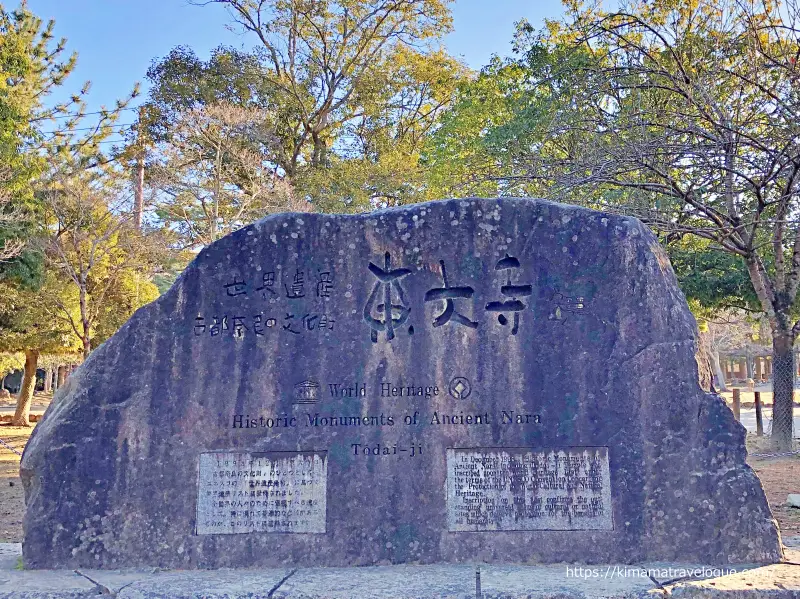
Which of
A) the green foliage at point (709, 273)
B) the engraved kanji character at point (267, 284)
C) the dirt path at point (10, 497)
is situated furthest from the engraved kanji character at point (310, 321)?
the green foliage at point (709, 273)

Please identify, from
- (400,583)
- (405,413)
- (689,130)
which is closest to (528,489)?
(405,413)

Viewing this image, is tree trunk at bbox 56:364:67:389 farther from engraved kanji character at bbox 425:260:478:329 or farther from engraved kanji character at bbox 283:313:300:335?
engraved kanji character at bbox 425:260:478:329

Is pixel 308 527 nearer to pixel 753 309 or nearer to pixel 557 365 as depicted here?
pixel 557 365

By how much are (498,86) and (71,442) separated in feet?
35.8

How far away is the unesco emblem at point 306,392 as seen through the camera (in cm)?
426

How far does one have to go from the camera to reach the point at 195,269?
177 inches

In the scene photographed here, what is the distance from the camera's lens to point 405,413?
4230mm

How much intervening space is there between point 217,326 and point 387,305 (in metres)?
1.10

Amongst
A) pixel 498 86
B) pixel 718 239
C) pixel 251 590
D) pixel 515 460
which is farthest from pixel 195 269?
pixel 498 86

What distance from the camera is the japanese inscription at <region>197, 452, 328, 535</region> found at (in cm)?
409

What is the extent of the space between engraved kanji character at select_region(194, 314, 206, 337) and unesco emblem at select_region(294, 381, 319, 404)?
2.32 ft

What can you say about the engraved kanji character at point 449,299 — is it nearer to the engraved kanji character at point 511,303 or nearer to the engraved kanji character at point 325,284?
the engraved kanji character at point 511,303

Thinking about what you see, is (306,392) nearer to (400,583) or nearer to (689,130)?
(400,583)

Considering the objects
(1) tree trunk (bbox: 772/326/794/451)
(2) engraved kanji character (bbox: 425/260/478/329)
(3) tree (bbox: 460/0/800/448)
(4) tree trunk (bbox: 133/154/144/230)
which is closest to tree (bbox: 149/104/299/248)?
(4) tree trunk (bbox: 133/154/144/230)
